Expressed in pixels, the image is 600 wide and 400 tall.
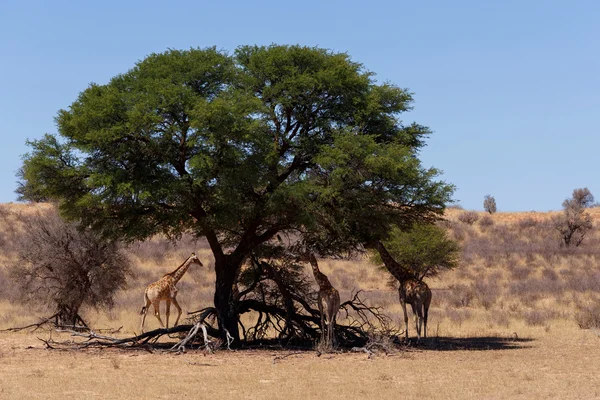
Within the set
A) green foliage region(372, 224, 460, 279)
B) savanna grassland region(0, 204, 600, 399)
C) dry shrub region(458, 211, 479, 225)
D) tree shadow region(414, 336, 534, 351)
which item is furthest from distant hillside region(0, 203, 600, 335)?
green foliage region(372, 224, 460, 279)

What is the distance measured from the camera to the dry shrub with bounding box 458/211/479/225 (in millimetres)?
61203

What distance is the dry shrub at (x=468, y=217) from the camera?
6120 centimetres

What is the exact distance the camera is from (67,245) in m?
23.5

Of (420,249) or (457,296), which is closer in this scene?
(420,249)

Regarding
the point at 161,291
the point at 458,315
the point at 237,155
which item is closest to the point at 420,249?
the point at 458,315

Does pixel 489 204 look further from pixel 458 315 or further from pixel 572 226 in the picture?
pixel 458 315

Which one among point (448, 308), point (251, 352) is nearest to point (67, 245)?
point (251, 352)

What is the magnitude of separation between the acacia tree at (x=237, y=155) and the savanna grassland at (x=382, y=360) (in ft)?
10.1

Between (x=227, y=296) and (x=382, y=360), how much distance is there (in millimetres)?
4492

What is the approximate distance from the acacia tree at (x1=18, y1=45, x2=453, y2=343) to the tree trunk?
0.11ft

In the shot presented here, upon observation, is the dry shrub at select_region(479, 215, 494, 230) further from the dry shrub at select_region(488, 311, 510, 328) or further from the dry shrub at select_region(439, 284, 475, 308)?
the dry shrub at select_region(488, 311, 510, 328)

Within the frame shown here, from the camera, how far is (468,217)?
61688mm

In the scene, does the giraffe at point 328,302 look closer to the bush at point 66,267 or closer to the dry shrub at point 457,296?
the bush at point 66,267

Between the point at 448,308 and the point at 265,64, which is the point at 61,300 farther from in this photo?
the point at 448,308
